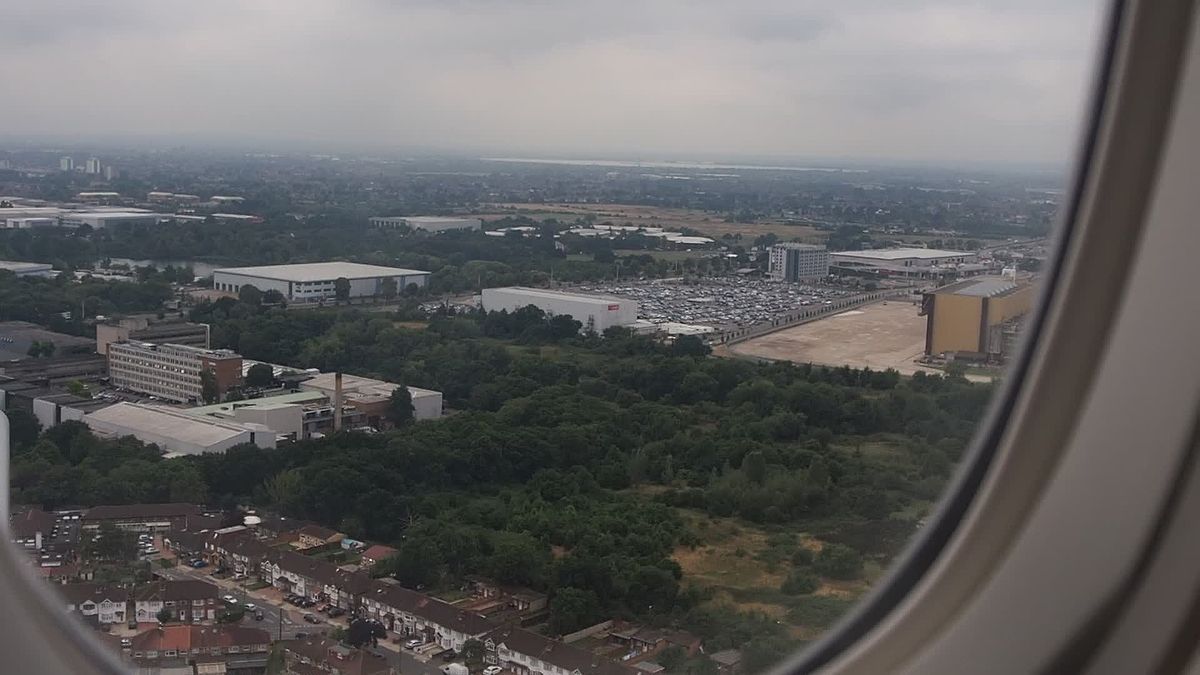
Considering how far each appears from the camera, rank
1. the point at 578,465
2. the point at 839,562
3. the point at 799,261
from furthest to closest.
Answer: the point at 799,261, the point at 578,465, the point at 839,562

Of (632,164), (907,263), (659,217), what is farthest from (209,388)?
(907,263)

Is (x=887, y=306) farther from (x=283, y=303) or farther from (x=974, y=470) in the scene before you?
(x=283, y=303)

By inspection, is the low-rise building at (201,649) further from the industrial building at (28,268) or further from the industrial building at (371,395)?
the industrial building at (28,268)

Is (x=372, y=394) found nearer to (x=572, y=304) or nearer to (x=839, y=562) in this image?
(x=572, y=304)

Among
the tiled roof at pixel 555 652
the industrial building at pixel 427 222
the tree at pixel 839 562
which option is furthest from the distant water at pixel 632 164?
the tiled roof at pixel 555 652

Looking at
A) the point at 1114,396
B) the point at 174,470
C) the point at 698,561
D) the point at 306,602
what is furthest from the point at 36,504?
the point at 1114,396

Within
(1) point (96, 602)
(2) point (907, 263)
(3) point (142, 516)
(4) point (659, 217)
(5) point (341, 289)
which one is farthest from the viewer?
(4) point (659, 217)

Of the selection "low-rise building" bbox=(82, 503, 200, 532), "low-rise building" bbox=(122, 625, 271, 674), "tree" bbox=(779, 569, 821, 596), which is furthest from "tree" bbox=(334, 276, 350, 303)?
"tree" bbox=(779, 569, 821, 596)
